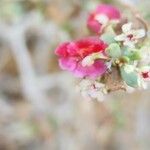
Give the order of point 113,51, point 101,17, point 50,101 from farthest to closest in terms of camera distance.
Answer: point 50,101
point 101,17
point 113,51

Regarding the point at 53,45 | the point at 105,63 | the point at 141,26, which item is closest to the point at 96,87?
the point at 105,63

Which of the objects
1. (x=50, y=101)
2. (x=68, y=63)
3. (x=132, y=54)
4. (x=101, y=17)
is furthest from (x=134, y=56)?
(x=50, y=101)

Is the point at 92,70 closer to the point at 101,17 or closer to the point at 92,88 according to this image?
the point at 92,88

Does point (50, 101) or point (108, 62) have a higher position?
point (108, 62)

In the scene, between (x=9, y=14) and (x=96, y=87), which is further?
(x=9, y=14)

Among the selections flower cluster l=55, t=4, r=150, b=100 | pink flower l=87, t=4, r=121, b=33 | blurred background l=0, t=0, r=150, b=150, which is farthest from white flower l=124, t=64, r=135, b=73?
blurred background l=0, t=0, r=150, b=150

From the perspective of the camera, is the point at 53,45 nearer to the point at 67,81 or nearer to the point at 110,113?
the point at 67,81

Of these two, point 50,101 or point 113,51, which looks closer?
point 113,51
